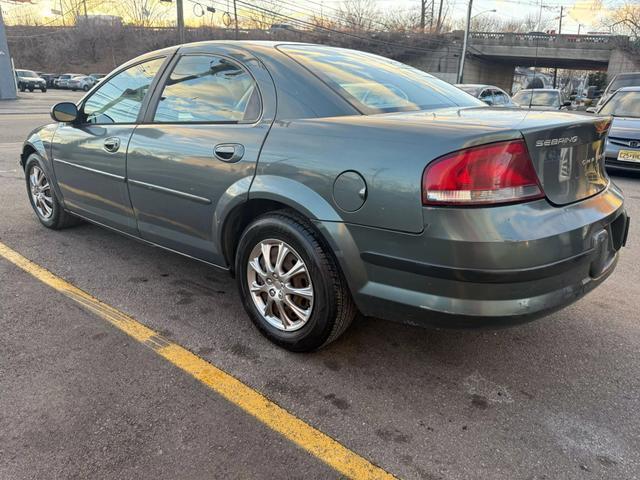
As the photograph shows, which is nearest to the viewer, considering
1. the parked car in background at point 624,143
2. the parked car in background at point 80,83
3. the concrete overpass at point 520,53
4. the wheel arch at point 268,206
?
the wheel arch at point 268,206

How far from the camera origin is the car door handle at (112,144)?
137 inches

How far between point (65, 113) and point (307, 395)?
2.98m

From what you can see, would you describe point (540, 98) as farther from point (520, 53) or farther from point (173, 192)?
point (520, 53)

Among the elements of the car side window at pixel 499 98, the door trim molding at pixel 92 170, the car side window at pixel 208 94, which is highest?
the car side window at pixel 208 94

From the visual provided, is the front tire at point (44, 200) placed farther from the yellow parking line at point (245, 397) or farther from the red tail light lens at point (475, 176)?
the red tail light lens at point (475, 176)

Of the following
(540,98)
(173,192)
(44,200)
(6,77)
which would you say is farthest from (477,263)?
(6,77)

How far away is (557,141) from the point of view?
2188 mm

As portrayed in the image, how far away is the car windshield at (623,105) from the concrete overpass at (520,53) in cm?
3994

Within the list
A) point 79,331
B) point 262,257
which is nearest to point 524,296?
point 262,257

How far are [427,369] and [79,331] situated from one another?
2.01 metres

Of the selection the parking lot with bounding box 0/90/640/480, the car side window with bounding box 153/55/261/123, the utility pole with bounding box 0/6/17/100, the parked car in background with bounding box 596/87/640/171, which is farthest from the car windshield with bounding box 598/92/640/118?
the utility pole with bounding box 0/6/17/100

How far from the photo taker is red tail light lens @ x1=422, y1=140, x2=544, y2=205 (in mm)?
2027

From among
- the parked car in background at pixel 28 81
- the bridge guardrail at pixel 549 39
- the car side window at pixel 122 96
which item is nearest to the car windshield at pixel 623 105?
the car side window at pixel 122 96

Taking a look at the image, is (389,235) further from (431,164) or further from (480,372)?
(480,372)
